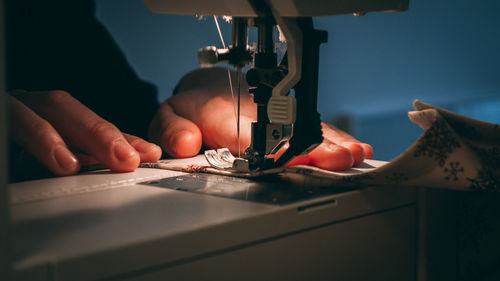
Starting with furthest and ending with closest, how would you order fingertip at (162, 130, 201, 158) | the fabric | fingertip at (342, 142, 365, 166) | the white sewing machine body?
1. fingertip at (162, 130, 201, 158)
2. fingertip at (342, 142, 365, 166)
3. the fabric
4. the white sewing machine body

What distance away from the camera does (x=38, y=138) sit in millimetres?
695

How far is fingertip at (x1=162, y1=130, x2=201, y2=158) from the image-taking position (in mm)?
953

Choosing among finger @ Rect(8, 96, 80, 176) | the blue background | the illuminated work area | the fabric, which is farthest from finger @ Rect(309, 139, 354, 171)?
the blue background

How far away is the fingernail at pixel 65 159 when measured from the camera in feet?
2.34

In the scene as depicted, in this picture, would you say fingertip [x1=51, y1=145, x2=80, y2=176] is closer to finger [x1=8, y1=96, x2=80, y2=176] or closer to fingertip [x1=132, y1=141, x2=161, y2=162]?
finger [x1=8, y1=96, x2=80, y2=176]

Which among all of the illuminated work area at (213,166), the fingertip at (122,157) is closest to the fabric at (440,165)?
the illuminated work area at (213,166)

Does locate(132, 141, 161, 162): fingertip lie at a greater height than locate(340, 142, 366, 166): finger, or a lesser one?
lesser

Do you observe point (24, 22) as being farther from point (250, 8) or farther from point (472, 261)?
point (472, 261)

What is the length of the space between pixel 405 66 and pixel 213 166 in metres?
1.62

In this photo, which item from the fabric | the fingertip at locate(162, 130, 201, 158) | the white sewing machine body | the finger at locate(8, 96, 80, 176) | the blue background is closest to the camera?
the white sewing machine body

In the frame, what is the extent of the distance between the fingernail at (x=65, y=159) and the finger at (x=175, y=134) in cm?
26

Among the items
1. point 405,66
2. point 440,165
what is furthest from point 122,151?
point 405,66

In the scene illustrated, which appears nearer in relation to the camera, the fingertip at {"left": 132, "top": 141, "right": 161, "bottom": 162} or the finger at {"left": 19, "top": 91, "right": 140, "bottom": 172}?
the finger at {"left": 19, "top": 91, "right": 140, "bottom": 172}

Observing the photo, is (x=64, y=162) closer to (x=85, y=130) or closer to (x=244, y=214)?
(x=85, y=130)
